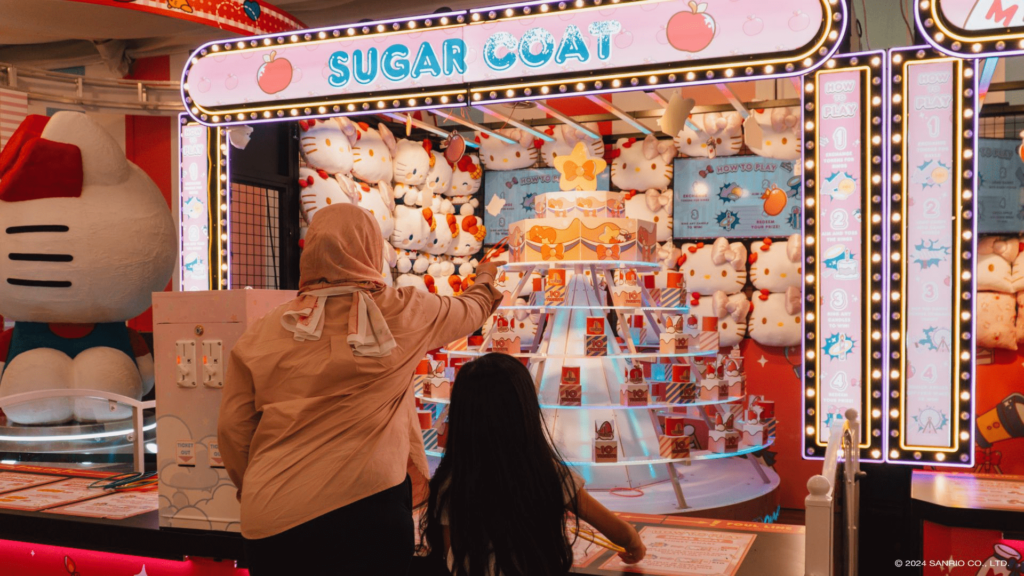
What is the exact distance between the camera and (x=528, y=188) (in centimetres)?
816

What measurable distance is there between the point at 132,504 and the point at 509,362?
2.17 meters

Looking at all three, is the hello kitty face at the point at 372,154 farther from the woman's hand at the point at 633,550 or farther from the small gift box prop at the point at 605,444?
the woman's hand at the point at 633,550

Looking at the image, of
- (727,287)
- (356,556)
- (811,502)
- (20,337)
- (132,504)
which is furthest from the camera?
(727,287)

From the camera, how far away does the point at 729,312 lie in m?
7.27

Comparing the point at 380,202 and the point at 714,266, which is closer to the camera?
the point at 380,202

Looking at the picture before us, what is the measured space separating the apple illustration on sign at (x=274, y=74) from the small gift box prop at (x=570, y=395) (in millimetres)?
2410

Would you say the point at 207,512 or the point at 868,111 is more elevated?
the point at 868,111

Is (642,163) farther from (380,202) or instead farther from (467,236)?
(380,202)

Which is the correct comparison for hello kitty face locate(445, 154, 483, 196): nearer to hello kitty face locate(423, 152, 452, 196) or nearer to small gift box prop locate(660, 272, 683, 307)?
hello kitty face locate(423, 152, 452, 196)

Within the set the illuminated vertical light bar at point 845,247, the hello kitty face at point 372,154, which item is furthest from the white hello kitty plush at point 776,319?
the illuminated vertical light bar at point 845,247

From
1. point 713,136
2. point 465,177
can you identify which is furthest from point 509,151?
point 713,136

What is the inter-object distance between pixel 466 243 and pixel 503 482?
6289 millimetres

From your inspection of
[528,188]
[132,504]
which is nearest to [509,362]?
[132,504]

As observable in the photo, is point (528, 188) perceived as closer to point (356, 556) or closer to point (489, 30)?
point (489, 30)
